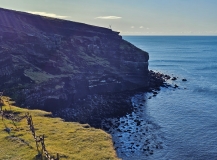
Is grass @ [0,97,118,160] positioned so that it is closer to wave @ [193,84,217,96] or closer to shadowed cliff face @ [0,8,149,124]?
shadowed cliff face @ [0,8,149,124]

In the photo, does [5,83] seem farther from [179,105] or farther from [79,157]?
[179,105]

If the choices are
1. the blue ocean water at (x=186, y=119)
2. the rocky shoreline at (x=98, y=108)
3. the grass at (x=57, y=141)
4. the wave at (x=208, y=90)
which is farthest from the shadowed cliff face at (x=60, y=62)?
the wave at (x=208, y=90)

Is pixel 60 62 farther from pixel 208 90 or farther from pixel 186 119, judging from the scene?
pixel 208 90

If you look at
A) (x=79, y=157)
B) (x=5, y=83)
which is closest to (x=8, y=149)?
(x=79, y=157)

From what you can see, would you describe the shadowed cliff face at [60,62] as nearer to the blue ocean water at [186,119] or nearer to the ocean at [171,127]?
the ocean at [171,127]

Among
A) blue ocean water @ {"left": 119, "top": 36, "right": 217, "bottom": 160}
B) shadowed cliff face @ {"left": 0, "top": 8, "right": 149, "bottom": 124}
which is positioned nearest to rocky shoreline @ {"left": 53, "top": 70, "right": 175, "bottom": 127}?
shadowed cliff face @ {"left": 0, "top": 8, "right": 149, "bottom": 124}

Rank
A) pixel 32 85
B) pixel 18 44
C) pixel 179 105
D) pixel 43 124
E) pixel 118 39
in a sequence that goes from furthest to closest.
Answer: pixel 118 39
pixel 18 44
pixel 179 105
pixel 32 85
pixel 43 124
